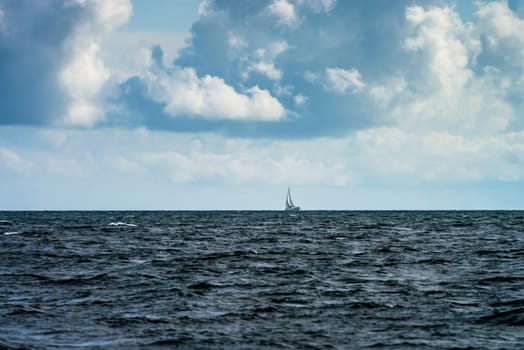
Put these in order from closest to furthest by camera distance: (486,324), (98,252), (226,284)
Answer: (486,324), (226,284), (98,252)

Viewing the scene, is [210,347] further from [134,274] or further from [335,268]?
[335,268]

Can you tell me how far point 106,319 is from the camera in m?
20.2

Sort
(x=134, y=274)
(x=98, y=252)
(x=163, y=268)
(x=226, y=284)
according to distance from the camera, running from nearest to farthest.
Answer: (x=226, y=284) < (x=134, y=274) < (x=163, y=268) < (x=98, y=252)

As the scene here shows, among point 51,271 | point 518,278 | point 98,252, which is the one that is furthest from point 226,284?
point 98,252

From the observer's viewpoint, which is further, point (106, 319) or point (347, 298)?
point (347, 298)

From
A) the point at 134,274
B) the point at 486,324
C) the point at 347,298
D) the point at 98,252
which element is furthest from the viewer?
the point at 98,252

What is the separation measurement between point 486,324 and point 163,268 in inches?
800

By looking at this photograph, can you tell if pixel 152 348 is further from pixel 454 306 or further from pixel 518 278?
pixel 518 278

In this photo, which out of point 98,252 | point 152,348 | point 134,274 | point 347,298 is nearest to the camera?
point 152,348

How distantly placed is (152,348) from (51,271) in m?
19.7

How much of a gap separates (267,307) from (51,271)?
16697 millimetres

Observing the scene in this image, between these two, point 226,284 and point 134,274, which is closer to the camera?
point 226,284

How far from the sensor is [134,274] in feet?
106

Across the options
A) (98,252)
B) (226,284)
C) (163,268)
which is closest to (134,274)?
(163,268)
